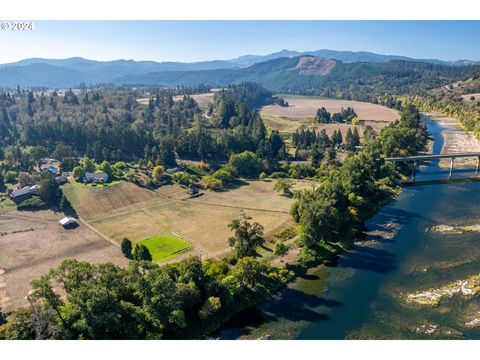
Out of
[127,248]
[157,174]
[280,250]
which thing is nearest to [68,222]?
[127,248]

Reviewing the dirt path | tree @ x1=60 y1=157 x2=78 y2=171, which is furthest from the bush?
the dirt path

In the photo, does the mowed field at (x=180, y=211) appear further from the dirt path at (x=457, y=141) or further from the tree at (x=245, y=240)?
the dirt path at (x=457, y=141)

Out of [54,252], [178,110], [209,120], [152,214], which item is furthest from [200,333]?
[178,110]

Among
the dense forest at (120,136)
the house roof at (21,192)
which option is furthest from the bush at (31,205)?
the dense forest at (120,136)

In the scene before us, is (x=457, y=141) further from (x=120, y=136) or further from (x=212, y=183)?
(x=120, y=136)

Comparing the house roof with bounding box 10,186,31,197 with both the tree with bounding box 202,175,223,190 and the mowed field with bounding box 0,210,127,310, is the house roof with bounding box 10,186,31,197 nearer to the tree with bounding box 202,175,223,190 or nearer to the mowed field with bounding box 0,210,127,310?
the mowed field with bounding box 0,210,127,310

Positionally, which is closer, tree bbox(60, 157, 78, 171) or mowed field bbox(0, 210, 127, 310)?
mowed field bbox(0, 210, 127, 310)
